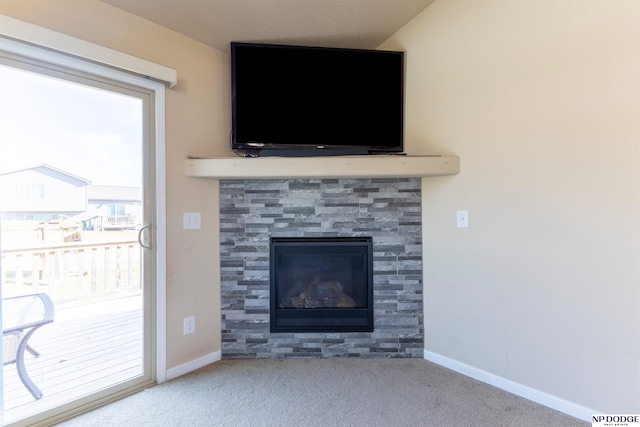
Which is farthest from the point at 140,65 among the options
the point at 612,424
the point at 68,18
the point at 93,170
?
the point at 612,424

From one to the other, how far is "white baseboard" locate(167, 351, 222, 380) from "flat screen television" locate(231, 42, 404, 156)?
1.57m

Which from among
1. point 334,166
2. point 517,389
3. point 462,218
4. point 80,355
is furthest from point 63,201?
point 517,389

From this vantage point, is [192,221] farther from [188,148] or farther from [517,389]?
[517,389]

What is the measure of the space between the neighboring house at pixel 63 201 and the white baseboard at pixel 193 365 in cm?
104

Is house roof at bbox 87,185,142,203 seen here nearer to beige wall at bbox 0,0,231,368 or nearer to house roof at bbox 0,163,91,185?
house roof at bbox 0,163,91,185

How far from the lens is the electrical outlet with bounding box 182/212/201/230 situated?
6.72ft

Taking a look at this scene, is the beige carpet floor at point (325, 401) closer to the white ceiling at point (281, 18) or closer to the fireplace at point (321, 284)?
the fireplace at point (321, 284)

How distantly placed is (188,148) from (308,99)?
0.94 meters

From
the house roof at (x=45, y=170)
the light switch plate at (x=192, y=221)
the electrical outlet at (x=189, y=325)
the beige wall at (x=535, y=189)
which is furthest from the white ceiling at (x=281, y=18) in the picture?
the electrical outlet at (x=189, y=325)

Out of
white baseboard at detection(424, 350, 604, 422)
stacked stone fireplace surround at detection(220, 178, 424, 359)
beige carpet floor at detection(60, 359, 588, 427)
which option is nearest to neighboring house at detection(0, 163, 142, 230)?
stacked stone fireplace surround at detection(220, 178, 424, 359)

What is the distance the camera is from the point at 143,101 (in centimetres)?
188

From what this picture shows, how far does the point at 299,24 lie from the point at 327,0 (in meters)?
0.27

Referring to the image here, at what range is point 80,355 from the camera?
170 cm

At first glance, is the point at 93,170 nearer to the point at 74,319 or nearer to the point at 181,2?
the point at 74,319
